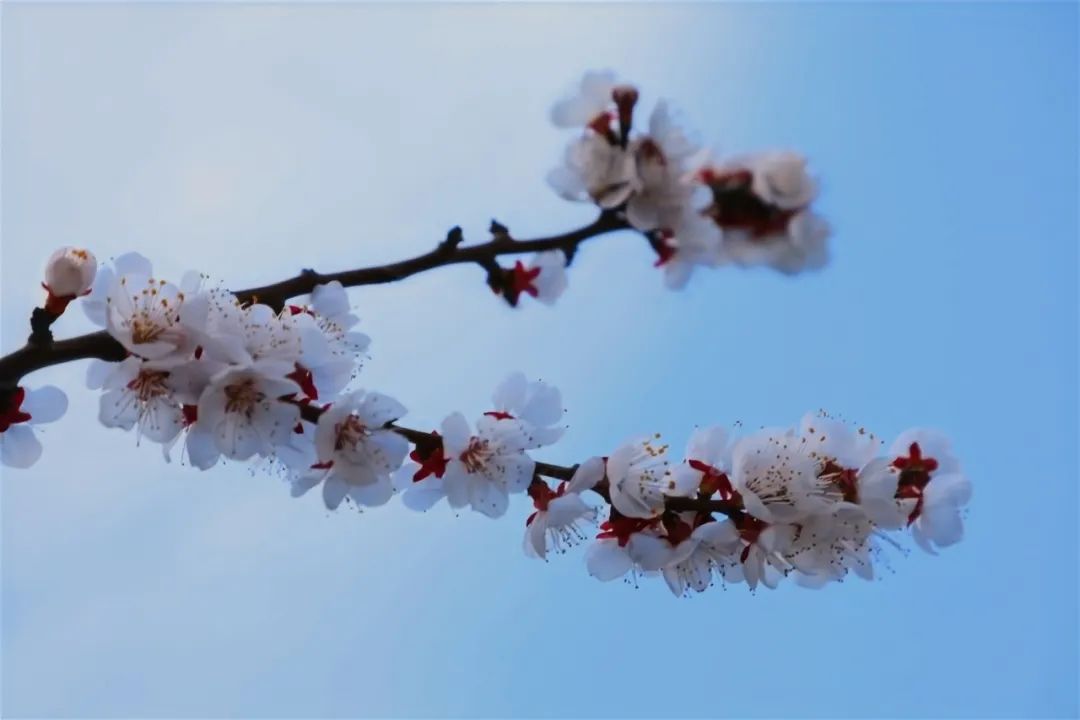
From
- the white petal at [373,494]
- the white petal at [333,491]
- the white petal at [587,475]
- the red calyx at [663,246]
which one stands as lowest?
the white petal at [333,491]

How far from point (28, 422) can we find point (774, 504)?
65.9 inches

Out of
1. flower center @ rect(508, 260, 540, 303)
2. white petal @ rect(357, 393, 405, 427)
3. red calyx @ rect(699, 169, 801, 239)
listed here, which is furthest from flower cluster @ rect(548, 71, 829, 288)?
white petal @ rect(357, 393, 405, 427)

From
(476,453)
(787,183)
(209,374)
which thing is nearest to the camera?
(787,183)

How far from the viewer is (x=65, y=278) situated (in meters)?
2.16

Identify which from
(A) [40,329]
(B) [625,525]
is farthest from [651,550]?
(A) [40,329]

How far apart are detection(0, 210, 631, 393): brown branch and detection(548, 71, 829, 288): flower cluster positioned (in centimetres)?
13

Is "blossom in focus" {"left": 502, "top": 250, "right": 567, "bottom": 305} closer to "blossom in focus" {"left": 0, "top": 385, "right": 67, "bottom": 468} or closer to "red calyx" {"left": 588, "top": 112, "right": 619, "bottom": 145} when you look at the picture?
"red calyx" {"left": 588, "top": 112, "right": 619, "bottom": 145}

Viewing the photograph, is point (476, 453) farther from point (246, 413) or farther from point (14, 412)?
point (14, 412)

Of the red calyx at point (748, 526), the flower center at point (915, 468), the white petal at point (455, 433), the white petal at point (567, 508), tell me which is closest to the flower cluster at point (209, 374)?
the white petal at point (455, 433)

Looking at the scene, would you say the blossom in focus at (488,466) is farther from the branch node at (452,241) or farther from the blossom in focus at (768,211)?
the blossom in focus at (768,211)

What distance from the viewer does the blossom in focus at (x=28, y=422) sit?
2.37 meters

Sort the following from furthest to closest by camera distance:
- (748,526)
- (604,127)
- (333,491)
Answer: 1. (748,526)
2. (333,491)
3. (604,127)

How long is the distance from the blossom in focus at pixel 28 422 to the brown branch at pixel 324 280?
11 centimetres

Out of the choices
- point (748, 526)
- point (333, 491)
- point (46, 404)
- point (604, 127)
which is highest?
point (604, 127)
